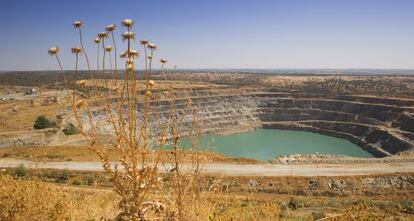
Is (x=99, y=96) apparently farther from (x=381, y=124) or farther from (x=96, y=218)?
(x=381, y=124)

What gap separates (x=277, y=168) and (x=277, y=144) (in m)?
27.3

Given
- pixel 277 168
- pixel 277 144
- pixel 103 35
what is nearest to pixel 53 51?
pixel 103 35

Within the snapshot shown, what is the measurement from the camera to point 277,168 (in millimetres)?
28750

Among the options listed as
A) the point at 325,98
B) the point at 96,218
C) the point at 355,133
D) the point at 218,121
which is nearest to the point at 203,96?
the point at 218,121

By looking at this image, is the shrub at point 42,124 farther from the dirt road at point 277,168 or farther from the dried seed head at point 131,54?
the dried seed head at point 131,54

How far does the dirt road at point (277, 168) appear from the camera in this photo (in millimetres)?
26297

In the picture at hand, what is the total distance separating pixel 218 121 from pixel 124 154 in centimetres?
6316

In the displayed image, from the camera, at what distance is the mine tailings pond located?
49.4 m

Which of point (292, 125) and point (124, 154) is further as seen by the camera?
point (292, 125)

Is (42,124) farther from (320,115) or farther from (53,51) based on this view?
(320,115)

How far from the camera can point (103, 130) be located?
46969 millimetres

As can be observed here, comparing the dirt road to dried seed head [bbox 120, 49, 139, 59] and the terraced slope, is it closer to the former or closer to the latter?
the terraced slope

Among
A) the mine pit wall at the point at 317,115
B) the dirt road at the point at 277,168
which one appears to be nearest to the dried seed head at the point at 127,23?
the dirt road at the point at 277,168

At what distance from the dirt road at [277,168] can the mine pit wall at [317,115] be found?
57.9 feet
